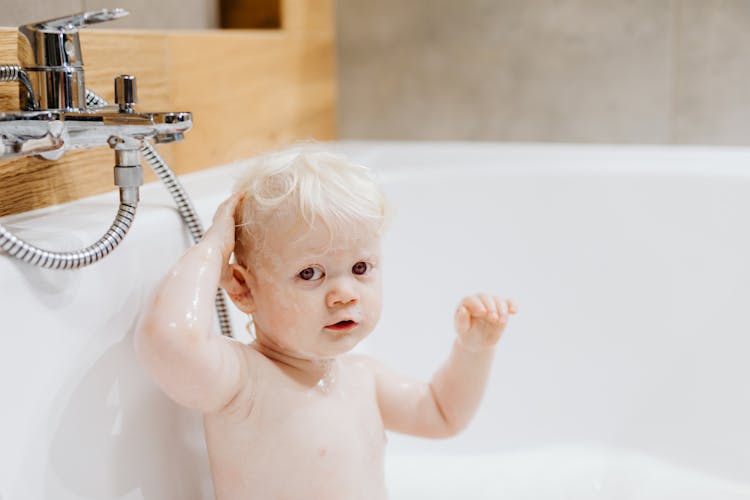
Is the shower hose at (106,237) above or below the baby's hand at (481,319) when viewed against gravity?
above

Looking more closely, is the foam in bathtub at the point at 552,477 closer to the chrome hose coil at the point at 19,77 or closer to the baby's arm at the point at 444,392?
the baby's arm at the point at 444,392

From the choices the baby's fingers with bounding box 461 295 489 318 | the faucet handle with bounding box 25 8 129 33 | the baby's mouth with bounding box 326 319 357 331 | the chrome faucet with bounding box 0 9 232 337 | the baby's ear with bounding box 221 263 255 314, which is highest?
the faucet handle with bounding box 25 8 129 33

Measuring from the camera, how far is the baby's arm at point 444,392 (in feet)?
3.14

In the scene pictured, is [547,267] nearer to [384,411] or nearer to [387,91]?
[384,411]

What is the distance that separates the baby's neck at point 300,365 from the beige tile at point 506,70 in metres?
1.02

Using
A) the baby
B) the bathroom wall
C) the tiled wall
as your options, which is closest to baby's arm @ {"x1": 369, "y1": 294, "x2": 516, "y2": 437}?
the baby

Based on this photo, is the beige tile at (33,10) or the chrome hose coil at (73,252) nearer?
the chrome hose coil at (73,252)

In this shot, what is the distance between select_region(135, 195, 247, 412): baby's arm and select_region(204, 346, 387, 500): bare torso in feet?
0.10

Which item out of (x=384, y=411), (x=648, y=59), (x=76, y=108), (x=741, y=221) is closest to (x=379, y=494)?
(x=384, y=411)

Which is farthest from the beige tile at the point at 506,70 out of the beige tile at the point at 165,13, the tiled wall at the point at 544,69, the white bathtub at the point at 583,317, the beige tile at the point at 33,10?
the beige tile at the point at 33,10

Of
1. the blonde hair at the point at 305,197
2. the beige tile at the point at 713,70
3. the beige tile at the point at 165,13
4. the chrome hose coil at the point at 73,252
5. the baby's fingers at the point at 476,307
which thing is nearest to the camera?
the chrome hose coil at the point at 73,252

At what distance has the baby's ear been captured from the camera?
0.84m

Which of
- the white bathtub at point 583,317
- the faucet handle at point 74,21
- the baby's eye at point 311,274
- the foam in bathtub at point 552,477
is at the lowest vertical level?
the foam in bathtub at point 552,477

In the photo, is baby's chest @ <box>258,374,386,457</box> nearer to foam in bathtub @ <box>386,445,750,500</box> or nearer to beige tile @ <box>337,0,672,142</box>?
foam in bathtub @ <box>386,445,750,500</box>
